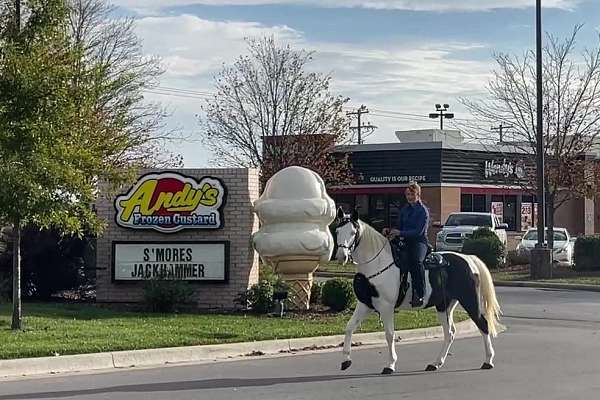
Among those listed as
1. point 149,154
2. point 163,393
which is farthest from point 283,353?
point 149,154

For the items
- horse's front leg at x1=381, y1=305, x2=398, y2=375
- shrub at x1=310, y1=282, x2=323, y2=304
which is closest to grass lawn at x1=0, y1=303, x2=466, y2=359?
shrub at x1=310, y1=282, x2=323, y2=304

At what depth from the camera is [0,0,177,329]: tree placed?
1441 cm

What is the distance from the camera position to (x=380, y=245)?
42.3 feet

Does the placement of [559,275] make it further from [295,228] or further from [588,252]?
[295,228]

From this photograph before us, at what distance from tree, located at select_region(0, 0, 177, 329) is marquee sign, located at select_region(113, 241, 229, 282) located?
434 centimetres

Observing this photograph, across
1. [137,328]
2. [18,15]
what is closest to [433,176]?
[137,328]

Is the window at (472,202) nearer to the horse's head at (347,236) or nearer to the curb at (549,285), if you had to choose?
the curb at (549,285)

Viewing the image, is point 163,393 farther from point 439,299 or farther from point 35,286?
point 35,286

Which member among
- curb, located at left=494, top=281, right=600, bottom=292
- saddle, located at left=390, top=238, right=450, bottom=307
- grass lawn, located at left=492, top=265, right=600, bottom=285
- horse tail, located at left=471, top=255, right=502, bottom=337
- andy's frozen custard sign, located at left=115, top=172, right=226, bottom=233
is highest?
andy's frozen custard sign, located at left=115, top=172, right=226, bottom=233

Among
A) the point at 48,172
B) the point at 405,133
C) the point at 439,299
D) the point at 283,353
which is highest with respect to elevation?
the point at 405,133

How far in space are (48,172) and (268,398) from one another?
5.56m

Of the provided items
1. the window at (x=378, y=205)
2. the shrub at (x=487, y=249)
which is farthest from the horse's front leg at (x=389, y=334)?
the window at (x=378, y=205)

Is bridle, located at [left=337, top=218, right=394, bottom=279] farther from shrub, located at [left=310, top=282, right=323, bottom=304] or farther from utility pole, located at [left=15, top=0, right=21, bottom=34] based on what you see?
shrub, located at [left=310, top=282, right=323, bottom=304]

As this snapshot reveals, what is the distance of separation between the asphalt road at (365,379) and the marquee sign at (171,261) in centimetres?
565
